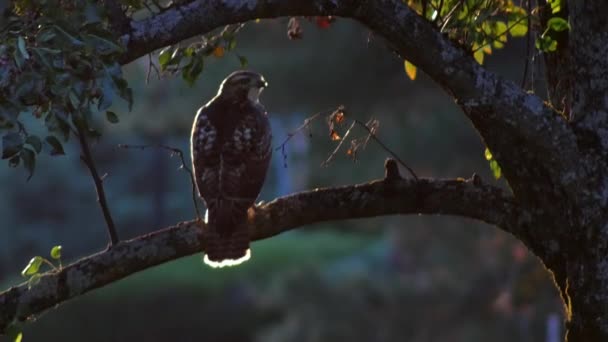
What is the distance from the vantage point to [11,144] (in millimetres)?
4305

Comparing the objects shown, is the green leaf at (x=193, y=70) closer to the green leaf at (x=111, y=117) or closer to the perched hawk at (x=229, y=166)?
the perched hawk at (x=229, y=166)

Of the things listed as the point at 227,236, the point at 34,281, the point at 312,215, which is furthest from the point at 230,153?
the point at 34,281

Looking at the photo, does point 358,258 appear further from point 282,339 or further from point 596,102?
point 596,102

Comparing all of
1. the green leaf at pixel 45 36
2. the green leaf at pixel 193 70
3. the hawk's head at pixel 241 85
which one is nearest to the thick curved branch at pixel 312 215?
the green leaf at pixel 193 70

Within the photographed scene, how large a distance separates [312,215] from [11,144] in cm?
163

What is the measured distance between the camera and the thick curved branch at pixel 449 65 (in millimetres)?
5285

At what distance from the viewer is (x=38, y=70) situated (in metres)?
4.45

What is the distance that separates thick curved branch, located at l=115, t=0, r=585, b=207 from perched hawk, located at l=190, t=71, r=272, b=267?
1.29 meters

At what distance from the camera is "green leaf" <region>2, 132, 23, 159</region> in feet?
14.1

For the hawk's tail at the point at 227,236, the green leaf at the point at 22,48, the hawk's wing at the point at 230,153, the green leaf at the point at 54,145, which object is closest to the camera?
the green leaf at the point at 22,48

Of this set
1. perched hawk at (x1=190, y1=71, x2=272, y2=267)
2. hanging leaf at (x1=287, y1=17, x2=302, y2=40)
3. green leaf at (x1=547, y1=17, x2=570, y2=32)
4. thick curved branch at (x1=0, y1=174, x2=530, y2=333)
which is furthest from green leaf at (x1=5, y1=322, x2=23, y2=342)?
green leaf at (x1=547, y1=17, x2=570, y2=32)

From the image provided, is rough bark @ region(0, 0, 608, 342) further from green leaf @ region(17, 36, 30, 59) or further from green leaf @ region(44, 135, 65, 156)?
green leaf @ region(17, 36, 30, 59)

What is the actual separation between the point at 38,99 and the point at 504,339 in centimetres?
1759

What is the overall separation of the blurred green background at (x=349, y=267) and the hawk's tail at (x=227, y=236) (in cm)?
865
